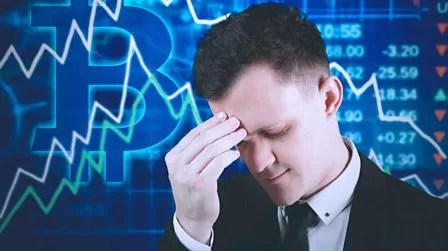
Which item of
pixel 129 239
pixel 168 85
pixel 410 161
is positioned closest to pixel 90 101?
pixel 168 85

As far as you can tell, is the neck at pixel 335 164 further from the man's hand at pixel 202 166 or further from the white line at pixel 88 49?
the white line at pixel 88 49

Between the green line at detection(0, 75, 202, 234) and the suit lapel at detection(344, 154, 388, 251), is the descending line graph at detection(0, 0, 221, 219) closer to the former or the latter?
the green line at detection(0, 75, 202, 234)

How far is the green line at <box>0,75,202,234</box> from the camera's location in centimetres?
185

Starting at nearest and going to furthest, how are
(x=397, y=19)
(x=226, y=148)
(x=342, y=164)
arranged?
(x=226, y=148), (x=342, y=164), (x=397, y=19)

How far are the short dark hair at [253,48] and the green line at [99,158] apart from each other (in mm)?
641

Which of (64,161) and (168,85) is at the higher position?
(168,85)

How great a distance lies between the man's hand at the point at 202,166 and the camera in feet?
3.80

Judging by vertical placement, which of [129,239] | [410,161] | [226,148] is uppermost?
[226,148]

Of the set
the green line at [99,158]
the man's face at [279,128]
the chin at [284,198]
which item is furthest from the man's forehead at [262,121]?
the green line at [99,158]

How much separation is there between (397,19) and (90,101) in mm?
881

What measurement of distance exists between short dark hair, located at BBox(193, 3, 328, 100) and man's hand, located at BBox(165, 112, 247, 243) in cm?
7

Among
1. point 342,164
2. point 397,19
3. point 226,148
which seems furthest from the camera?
point 397,19

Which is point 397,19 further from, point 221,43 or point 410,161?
point 221,43

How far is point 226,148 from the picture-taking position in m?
1.15
